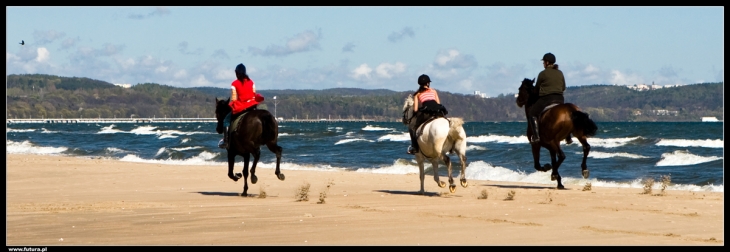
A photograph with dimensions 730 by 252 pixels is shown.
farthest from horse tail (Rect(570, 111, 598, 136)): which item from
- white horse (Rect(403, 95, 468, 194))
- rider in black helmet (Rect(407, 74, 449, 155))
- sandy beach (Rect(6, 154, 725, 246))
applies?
rider in black helmet (Rect(407, 74, 449, 155))

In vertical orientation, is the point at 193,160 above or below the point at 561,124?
below

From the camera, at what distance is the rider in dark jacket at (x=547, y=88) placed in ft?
55.1

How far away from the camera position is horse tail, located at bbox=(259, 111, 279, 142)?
628 inches

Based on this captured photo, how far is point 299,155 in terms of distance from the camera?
3775 centimetres

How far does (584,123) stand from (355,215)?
5.16 meters

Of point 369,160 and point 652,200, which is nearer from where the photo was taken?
point 652,200

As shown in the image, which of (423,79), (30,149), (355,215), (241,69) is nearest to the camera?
(355,215)

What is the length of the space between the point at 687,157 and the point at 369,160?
357 inches

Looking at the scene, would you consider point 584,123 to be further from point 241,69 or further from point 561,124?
point 241,69

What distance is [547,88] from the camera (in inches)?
663

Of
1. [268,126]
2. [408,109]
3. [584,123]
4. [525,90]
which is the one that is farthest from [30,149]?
[584,123]

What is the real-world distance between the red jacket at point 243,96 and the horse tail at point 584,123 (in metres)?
4.79
